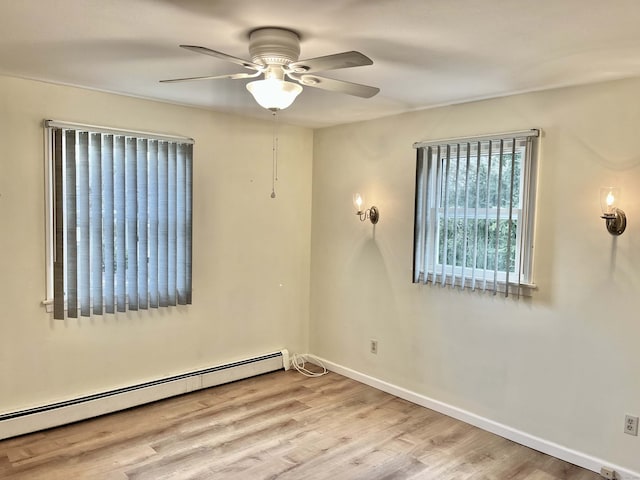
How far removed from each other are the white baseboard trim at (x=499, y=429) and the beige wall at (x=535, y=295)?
0.12 ft

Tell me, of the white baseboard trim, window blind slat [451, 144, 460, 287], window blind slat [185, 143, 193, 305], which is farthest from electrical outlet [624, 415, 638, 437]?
window blind slat [185, 143, 193, 305]

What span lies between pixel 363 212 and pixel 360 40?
2093 millimetres

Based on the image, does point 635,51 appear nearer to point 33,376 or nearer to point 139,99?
point 139,99

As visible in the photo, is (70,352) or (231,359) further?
(231,359)

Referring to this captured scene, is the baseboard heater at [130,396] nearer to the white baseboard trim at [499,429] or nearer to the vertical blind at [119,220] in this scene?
the vertical blind at [119,220]

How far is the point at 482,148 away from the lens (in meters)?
3.34

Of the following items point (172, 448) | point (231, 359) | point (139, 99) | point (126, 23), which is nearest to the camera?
point (126, 23)

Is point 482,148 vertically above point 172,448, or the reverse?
point 482,148

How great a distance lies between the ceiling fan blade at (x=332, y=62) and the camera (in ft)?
6.23

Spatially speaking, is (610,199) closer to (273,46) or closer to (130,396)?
(273,46)

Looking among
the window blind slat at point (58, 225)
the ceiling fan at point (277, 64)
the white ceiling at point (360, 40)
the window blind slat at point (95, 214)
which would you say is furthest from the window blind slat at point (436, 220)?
the window blind slat at point (58, 225)

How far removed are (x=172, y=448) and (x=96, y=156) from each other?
2.00 metres

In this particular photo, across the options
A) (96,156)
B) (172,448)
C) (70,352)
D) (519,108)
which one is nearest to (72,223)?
(96,156)

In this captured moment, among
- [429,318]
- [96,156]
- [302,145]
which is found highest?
[302,145]
